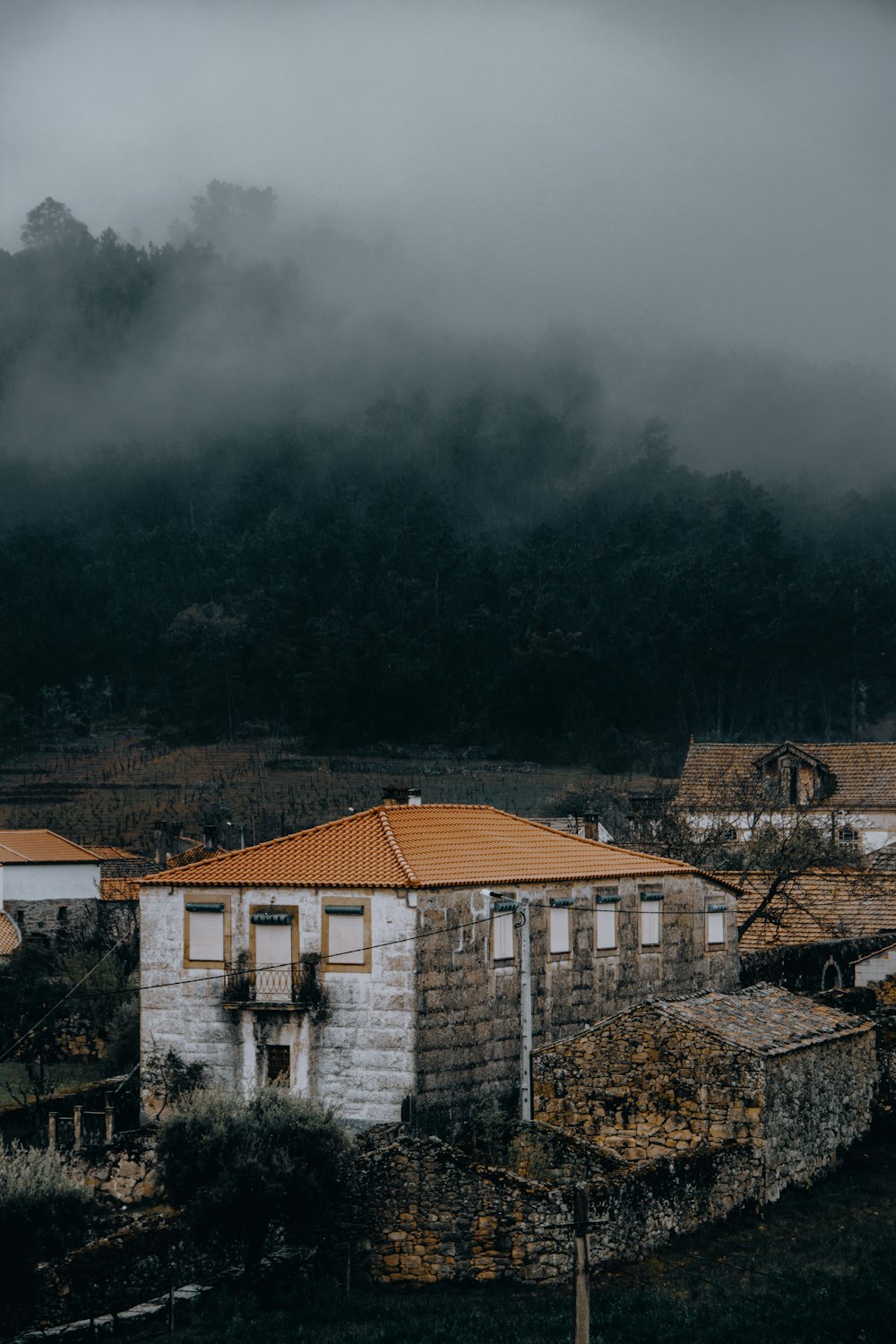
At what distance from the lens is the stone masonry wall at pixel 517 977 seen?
87.6 ft

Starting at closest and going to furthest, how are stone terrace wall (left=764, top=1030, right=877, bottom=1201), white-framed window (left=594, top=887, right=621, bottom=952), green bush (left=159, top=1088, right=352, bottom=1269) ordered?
green bush (left=159, top=1088, right=352, bottom=1269) → stone terrace wall (left=764, top=1030, right=877, bottom=1201) → white-framed window (left=594, top=887, right=621, bottom=952)

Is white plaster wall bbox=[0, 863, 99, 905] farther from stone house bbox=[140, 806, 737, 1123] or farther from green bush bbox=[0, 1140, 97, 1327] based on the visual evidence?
green bush bbox=[0, 1140, 97, 1327]

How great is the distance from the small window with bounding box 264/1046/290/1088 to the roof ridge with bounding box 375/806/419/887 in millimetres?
3884

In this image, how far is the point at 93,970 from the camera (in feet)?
135

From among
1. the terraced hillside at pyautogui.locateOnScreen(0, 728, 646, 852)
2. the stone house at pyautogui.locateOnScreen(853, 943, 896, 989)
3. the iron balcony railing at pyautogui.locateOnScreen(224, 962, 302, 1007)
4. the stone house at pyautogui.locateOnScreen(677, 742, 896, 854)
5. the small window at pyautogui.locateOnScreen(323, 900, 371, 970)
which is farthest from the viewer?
the terraced hillside at pyautogui.locateOnScreen(0, 728, 646, 852)

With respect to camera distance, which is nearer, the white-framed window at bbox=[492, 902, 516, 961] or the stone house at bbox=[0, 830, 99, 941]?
the white-framed window at bbox=[492, 902, 516, 961]

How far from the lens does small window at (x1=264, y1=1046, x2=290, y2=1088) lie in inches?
1076

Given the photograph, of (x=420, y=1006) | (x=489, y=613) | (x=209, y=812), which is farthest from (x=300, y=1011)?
(x=489, y=613)

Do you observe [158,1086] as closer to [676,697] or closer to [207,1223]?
[207,1223]

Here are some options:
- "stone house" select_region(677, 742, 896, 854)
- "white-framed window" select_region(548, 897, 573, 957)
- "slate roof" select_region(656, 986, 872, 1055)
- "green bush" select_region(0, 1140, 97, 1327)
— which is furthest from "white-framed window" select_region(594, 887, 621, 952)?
"stone house" select_region(677, 742, 896, 854)

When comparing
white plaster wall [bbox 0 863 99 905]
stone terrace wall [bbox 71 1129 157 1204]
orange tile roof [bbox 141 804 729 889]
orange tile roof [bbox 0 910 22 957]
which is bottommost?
stone terrace wall [bbox 71 1129 157 1204]

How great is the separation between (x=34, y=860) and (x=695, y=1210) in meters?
43.7

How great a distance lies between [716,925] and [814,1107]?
1097 cm

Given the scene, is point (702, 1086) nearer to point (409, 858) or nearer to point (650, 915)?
point (409, 858)
